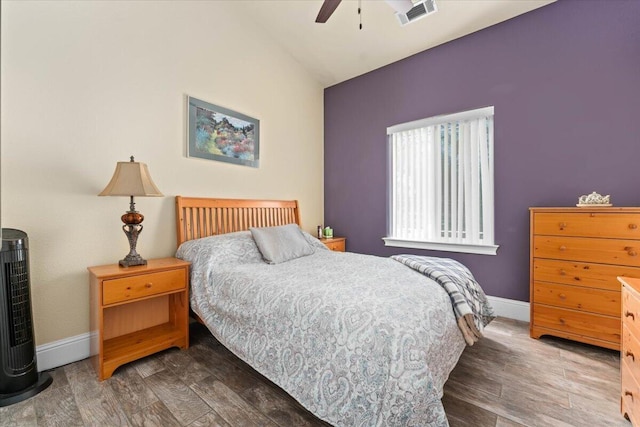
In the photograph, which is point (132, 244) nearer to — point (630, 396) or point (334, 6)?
point (334, 6)

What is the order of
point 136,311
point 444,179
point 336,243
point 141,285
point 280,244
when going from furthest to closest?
1. point 336,243
2. point 444,179
3. point 280,244
4. point 136,311
5. point 141,285

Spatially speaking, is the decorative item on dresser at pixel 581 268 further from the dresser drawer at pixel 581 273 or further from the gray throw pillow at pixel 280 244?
the gray throw pillow at pixel 280 244

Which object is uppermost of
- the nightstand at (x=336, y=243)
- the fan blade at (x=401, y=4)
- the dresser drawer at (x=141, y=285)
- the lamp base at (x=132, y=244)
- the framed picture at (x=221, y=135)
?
the fan blade at (x=401, y=4)

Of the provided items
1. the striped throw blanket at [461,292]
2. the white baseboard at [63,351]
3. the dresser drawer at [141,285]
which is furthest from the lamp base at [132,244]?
the striped throw blanket at [461,292]

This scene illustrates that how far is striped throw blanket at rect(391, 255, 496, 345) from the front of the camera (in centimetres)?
187

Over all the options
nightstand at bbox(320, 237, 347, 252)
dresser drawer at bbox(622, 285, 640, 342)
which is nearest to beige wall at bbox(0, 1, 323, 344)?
nightstand at bbox(320, 237, 347, 252)

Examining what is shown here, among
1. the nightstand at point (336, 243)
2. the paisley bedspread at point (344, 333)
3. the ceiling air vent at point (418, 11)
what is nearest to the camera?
the paisley bedspread at point (344, 333)

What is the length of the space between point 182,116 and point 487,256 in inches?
131

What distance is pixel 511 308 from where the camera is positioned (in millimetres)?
3094

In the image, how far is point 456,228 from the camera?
341 cm

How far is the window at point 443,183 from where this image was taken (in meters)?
3.23

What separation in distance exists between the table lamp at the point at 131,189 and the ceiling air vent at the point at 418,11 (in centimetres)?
262

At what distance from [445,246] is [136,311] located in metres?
3.06

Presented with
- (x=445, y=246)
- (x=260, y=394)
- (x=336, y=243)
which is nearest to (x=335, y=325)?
(x=260, y=394)
